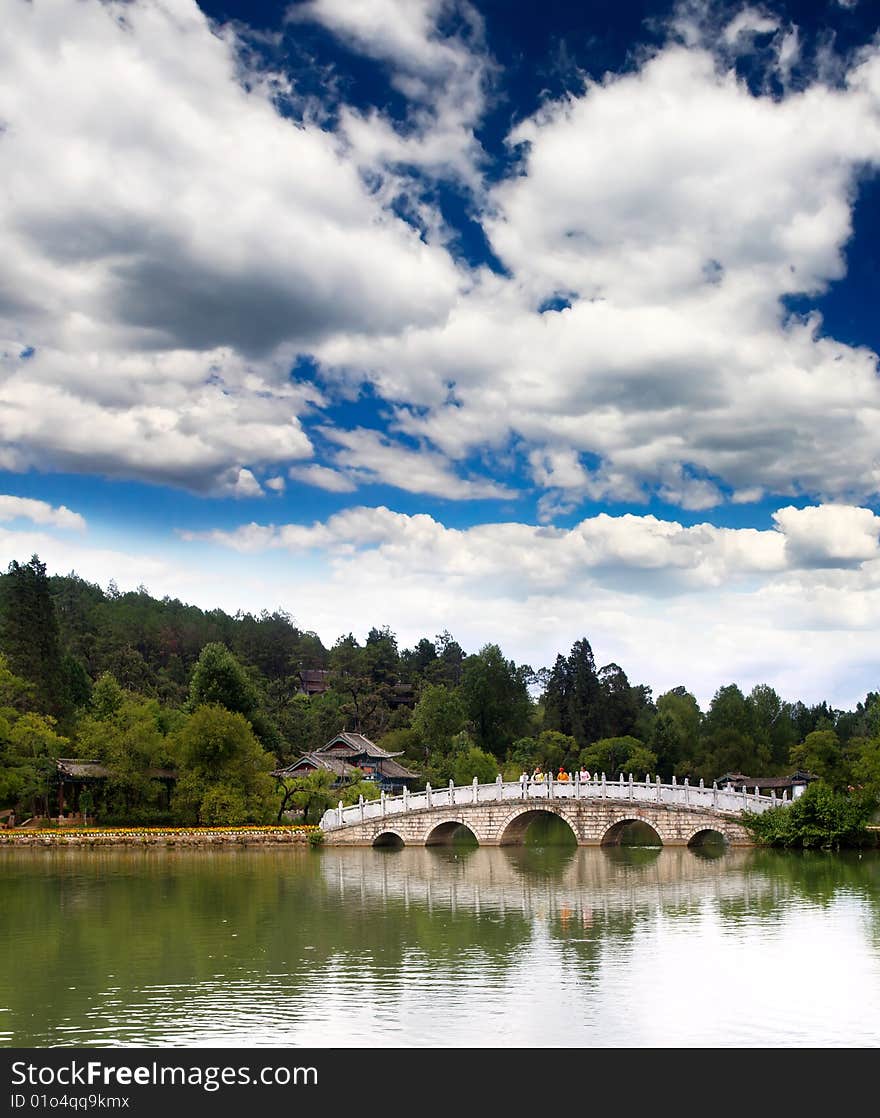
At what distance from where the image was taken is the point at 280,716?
211 feet

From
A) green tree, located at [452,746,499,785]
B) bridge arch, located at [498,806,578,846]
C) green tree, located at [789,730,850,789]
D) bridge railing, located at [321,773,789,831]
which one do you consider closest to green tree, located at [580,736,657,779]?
green tree, located at [452,746,499,785]

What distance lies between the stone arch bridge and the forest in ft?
11.0

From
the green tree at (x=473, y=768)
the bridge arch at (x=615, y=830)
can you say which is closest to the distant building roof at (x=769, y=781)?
the green tree at (x=473, y=768)

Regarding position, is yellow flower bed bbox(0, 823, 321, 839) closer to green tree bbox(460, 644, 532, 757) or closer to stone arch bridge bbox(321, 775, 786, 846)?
stone arch bridge bbox(321, 775, 786, 846)

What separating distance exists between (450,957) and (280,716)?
1945 inches

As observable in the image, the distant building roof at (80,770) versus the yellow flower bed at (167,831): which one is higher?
the distant building roof at (80,770)

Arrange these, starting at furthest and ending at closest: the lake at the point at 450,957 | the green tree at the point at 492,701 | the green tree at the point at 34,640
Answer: the green tree at the point at 492,701 < the green tree at the point at 34,640 < the lake at the point at 450,957

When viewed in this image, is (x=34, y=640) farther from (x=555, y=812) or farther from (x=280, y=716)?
(x=555, y=812)

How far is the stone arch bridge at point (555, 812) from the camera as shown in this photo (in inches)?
1331

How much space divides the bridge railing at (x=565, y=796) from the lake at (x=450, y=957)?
466 centimetres

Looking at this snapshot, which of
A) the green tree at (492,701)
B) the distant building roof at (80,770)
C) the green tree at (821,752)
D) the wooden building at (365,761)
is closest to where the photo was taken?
the distant building roof at (80,770)

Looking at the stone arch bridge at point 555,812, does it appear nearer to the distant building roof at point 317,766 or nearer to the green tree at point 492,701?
the distant building roof at point 317,766

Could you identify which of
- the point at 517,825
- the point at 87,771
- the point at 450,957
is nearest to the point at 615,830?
the point at 517,825

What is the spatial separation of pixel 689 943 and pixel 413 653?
80.9 m
